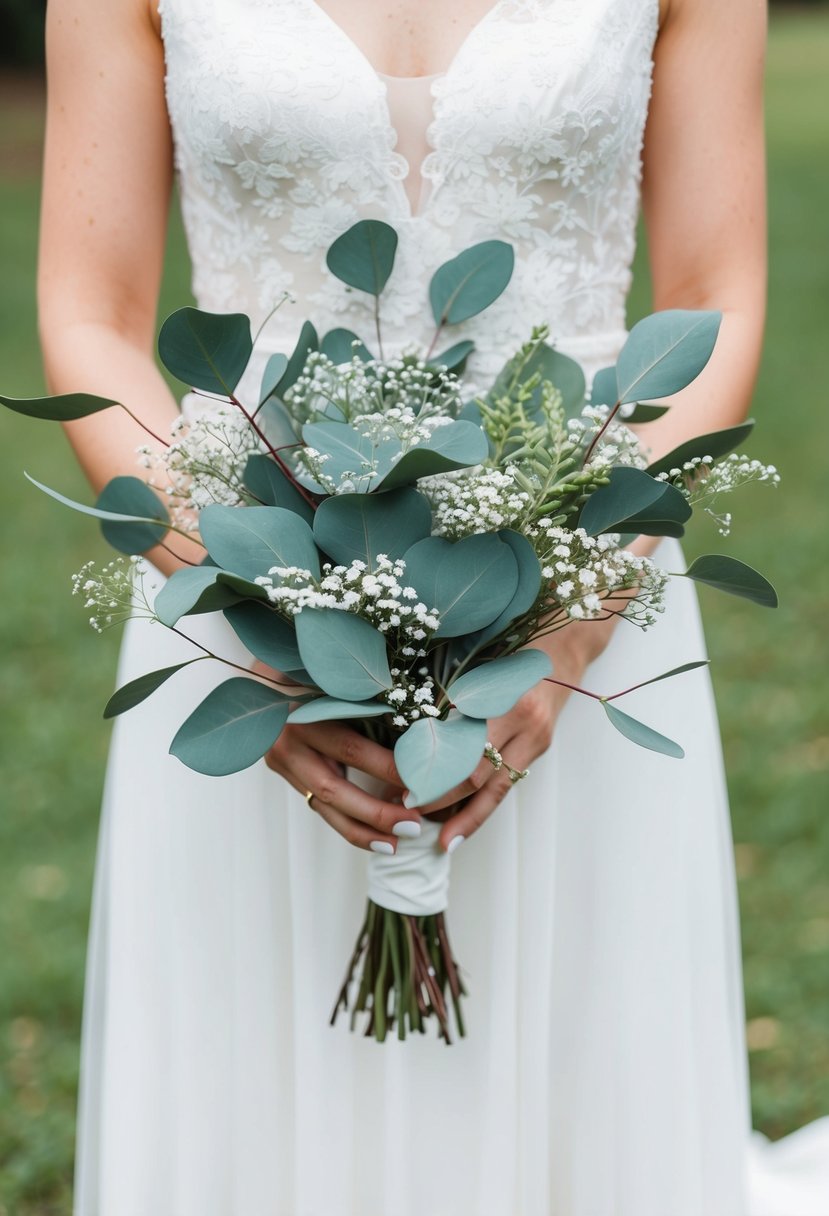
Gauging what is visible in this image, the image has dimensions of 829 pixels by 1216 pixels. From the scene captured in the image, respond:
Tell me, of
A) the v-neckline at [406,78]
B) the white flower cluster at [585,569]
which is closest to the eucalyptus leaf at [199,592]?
the white flower cluster at [585,569]

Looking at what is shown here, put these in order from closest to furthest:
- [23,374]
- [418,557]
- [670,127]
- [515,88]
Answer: [418,557], [515,88], [670,127], [23,374]

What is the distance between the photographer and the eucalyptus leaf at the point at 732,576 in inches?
59.8

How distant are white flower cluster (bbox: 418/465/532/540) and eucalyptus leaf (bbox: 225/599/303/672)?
219mm

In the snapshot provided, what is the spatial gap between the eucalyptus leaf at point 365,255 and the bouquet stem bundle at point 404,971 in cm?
85

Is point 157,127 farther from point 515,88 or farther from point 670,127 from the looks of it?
point 670,127

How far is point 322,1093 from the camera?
203 cm

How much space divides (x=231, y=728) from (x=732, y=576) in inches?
23.7

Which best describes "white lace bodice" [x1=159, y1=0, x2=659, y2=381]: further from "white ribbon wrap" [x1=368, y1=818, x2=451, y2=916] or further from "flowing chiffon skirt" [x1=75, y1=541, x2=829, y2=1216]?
"white ribbon wrap" [x1=368, y1=818, x2=451, y2=916]

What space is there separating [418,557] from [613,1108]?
1050 millimetres

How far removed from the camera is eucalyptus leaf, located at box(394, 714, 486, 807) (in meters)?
1.32

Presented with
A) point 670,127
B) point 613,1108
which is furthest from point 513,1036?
point 670,127

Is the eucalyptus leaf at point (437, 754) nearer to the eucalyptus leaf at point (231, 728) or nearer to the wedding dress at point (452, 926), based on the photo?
the eucalyptus leaf at point (231, 728)

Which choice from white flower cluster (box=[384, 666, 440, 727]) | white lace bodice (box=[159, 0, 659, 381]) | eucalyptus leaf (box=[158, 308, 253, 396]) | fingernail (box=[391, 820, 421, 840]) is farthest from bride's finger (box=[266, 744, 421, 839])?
white lace bodice (box=[159, 0, 659, 381])

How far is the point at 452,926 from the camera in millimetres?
2090
